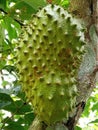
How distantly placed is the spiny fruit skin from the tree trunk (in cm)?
5

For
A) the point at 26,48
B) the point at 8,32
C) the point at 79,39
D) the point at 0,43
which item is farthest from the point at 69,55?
the point at 8,32

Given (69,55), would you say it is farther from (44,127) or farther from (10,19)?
(10,19)

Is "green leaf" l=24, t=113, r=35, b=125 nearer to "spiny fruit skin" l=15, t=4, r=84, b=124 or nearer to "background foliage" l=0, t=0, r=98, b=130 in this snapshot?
"background foliage" l=0, t=0, r=98, b=130

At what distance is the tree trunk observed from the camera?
166 centimetres

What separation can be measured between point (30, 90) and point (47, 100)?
0.36ft

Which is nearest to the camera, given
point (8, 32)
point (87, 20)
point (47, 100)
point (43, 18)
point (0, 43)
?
point (47, 100)

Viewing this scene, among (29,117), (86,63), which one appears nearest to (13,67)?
(29,117)

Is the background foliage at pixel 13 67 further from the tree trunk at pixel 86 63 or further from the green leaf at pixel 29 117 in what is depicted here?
the tree trunk at pixel 86 63

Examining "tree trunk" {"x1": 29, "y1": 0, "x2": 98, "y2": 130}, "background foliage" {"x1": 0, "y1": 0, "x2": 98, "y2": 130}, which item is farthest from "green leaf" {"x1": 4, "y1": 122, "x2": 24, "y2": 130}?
"tree trunk" {"x1": 29, "y1": 0, "x2": 98, "y2": 130}

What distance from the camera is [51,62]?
1.65m

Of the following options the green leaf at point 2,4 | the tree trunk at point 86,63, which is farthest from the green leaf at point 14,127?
the green leaf at point 2,4

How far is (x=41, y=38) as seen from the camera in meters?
1.67

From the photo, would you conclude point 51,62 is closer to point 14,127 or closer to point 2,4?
point 14,127

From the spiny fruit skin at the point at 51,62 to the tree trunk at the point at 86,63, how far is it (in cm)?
5
